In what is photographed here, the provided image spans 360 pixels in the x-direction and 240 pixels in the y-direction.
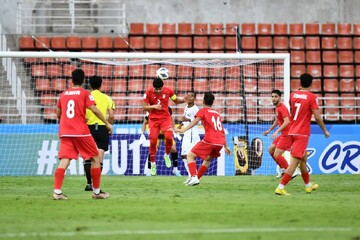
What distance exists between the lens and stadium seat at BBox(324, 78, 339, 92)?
28.3 m

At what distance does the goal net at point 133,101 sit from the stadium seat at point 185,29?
377 cm

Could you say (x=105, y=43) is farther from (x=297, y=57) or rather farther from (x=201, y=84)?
(x=297, y=57)

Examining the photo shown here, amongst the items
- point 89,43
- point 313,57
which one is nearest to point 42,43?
point 89,43

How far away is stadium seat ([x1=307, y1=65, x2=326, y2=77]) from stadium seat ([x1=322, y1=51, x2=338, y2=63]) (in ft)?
1.36

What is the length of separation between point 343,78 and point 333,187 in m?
12.6

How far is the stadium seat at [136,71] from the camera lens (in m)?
25.5

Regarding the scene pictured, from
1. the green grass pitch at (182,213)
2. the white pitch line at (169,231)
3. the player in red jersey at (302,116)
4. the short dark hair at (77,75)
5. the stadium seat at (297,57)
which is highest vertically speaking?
the stadium seat at (297,57)

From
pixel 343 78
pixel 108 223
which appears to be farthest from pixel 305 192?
pixel 343 78

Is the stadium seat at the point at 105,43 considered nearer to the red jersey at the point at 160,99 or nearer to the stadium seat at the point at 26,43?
the stadium seat at the point at 26,43

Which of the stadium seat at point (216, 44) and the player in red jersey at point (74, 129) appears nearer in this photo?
the player in red jersey at point (74, 129)

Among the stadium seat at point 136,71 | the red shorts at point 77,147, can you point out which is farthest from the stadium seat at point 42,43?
the red shorts at point 77,147

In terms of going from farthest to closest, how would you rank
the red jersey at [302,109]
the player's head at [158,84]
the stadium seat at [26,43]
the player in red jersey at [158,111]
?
the stadium seat at [26,43]
the player in red jersey at [158,111]
the player's head at [158,84]
the red jersey at [302,109]

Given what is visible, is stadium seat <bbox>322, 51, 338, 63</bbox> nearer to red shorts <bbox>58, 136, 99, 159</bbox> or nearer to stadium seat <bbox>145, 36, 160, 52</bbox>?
stadium seat <bbox>145, 36, 160, 52</bbox>

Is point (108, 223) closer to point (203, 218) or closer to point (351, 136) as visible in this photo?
point (203, 218)
